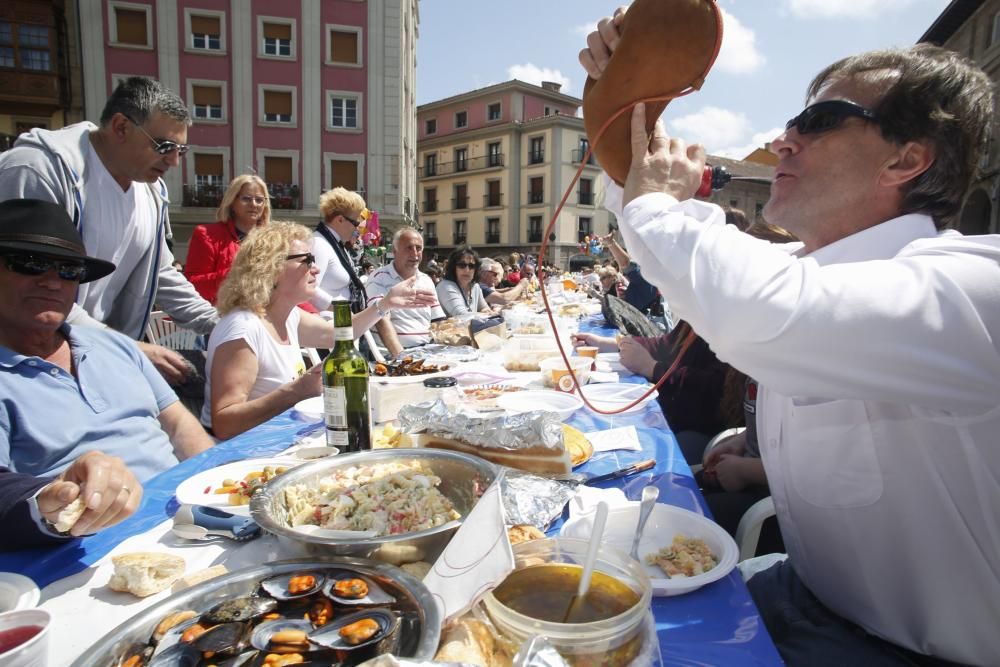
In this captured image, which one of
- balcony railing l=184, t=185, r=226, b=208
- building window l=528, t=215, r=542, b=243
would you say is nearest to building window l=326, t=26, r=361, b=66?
balcony railing l=184, t=185, r=226, b=208

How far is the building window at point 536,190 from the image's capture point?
39.1m

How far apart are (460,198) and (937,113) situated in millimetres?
43812

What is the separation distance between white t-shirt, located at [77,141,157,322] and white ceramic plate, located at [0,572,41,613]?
2.15m

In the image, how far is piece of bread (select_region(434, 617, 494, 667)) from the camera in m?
0.72

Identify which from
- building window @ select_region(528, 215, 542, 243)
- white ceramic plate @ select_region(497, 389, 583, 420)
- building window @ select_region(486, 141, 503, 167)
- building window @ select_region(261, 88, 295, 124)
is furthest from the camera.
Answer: building window @ select_region(486, 141, 503, 167)

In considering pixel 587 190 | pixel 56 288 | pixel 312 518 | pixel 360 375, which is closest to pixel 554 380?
pixel 360 375

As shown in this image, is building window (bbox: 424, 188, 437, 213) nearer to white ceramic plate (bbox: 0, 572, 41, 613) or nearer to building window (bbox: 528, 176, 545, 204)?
building window (bbox: 528, 176, 545, 204)

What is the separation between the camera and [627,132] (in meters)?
1.28

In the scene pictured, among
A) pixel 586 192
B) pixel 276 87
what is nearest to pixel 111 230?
pixel 276 87

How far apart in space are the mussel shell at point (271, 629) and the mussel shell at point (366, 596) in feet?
0.18

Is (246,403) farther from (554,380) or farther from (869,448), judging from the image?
(869,448)

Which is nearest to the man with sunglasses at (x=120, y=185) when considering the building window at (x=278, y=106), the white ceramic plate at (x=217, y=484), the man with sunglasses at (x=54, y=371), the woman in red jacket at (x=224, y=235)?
the man with sunglasses at (x=54, y=371)

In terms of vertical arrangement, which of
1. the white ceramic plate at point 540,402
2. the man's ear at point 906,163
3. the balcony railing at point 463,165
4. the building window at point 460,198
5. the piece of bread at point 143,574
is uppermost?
the balcony railing at point 463,165

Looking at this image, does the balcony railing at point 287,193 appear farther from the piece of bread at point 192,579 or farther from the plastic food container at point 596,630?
the plastic food container at point 596,630
